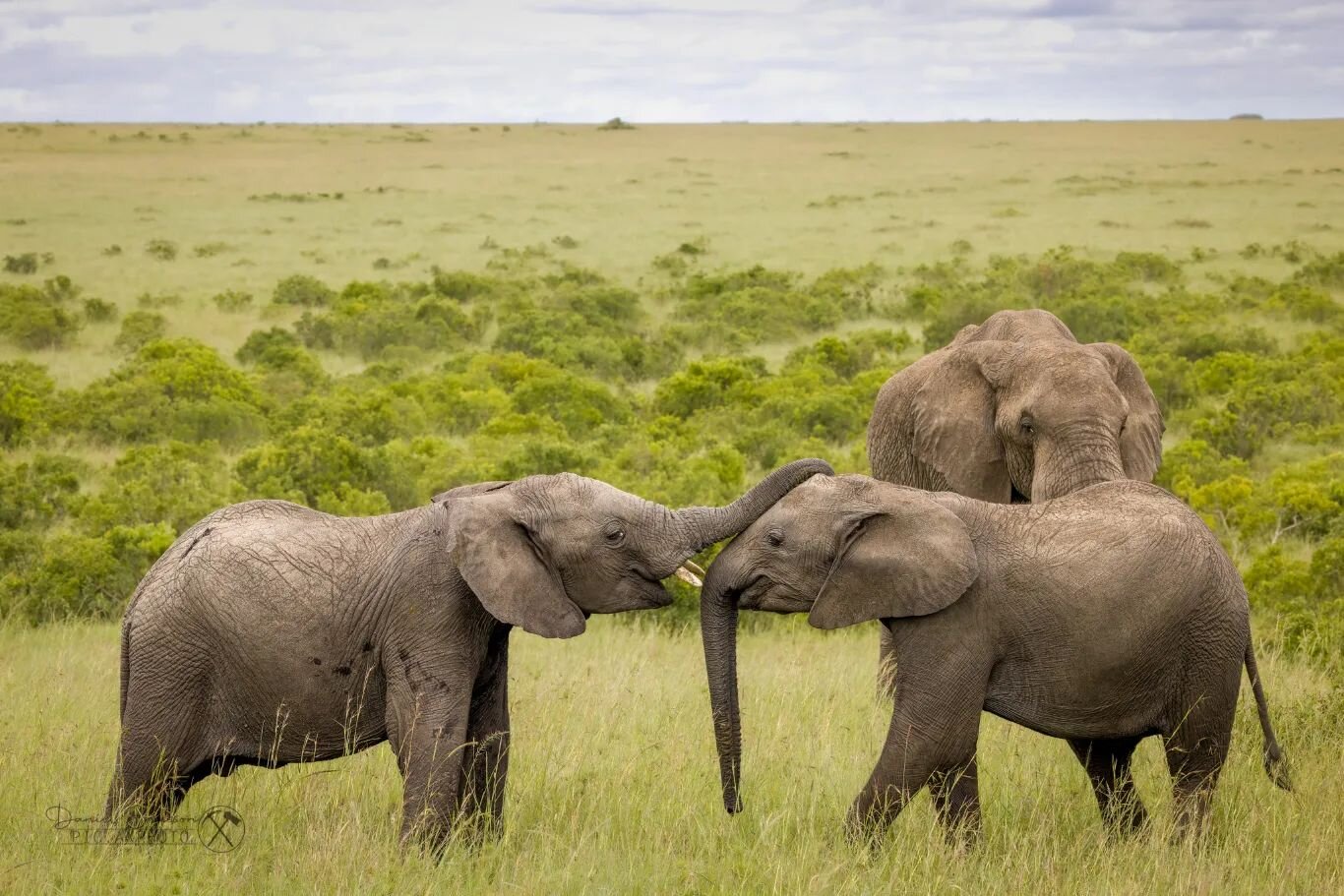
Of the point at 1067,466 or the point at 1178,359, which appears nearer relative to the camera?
the point at 1067,466

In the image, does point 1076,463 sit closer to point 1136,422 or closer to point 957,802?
point 1136,422

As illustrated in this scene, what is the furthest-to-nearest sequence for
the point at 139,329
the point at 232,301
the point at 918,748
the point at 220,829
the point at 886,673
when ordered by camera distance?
the point at 232,301 → the point at 139,329 → the point at 886,673 → the point at 220,829 → the point at 918,748

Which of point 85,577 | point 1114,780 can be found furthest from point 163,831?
point 85,577

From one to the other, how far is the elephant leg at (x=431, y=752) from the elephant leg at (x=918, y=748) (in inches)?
58.5

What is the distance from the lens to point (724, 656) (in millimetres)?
5570

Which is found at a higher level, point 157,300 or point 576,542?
point 576,542

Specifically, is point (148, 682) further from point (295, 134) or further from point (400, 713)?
point (295, 134)

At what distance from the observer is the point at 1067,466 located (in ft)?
22.0

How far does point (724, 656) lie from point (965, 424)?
2.57 meters

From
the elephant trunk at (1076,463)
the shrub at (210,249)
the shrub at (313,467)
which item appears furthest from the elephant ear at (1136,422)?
the shrub at (210,249)

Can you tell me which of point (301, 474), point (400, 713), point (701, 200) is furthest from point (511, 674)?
point (701, 200)

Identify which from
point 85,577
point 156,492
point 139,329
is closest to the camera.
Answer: point 85,577

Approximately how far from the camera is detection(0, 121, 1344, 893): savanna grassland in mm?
5648

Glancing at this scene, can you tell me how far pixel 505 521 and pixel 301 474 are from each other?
8.49 metres
